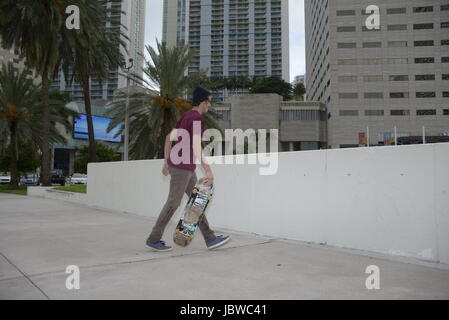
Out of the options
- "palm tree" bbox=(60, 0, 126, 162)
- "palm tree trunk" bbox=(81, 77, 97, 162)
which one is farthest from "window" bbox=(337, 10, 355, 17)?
"palm tree trunk" bbox=(81, 77, 97, 162)

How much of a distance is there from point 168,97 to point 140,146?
9.78ft

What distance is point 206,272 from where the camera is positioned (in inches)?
120

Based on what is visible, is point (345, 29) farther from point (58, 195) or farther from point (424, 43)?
point (58, 195)

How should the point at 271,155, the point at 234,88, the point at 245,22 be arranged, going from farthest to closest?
the point at 245,22, the point at 234,88, the point at 271,155

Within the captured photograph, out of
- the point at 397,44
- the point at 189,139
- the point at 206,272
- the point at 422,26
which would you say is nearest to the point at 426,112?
the point at 397,44

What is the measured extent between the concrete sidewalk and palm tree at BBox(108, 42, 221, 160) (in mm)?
13195

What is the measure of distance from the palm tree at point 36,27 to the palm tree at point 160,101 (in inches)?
164

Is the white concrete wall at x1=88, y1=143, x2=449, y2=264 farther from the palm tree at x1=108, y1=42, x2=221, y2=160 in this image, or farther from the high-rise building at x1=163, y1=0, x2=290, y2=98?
the high-rise building at x1=163, y1=0, x2=290, y2=98

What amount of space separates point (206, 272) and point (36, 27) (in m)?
18.8

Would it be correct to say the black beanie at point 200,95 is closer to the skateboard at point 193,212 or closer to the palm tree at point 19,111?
the skateboard at point 193,212

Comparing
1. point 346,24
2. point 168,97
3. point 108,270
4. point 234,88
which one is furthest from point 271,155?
point 234,88

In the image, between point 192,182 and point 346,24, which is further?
point 346,24

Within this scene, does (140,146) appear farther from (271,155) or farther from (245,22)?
(245,22)
